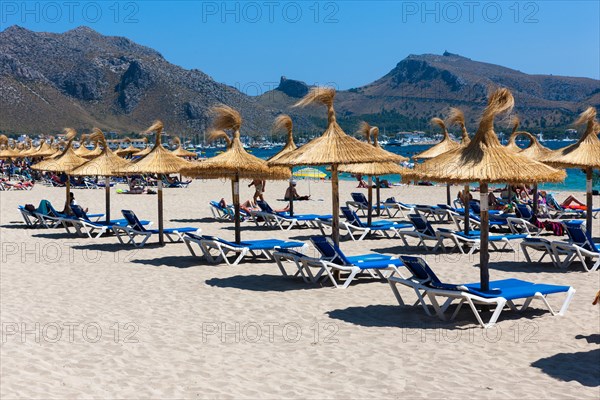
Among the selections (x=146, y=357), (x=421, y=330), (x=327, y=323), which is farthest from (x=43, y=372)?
(x=421, y=330)

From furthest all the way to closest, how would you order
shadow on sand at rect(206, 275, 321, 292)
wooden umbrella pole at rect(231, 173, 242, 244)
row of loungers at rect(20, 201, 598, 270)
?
wooden umbrella pole at rect(231, 173, 242, 244) < row of loungers at rect(20, 201, 598, 270) < shadow on sand at rect(206, 275, 321, 292)

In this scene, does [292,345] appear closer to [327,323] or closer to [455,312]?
[327,323]

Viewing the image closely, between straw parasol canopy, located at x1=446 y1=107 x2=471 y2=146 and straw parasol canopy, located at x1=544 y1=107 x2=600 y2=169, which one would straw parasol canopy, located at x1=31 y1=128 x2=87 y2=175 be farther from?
straw parasol canopy, located at x1=544 y1=107 x2=600 y2=169

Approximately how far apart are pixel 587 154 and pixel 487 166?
5463 mm

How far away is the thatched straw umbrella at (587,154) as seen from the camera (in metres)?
11.5

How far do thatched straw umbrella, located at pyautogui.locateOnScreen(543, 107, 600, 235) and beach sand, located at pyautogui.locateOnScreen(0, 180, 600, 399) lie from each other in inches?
90.8

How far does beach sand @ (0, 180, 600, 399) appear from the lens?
5.01 metres

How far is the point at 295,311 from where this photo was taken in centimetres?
746

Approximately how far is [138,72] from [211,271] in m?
Result: 151

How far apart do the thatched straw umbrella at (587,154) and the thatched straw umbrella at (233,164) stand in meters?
4.83

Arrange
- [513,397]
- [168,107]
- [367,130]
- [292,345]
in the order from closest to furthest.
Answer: [513,397] < [292,345] < [367,130] < [168,107]

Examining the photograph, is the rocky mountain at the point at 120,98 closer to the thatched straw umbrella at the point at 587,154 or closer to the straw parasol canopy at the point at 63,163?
the straw parasol canopy at the point at 63,163

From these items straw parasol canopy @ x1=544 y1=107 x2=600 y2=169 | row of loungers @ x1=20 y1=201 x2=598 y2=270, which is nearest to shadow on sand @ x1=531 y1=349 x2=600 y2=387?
row of loungers @ x1=20 y1=201 x2=598 y2=270

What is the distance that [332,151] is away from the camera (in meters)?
9.15
